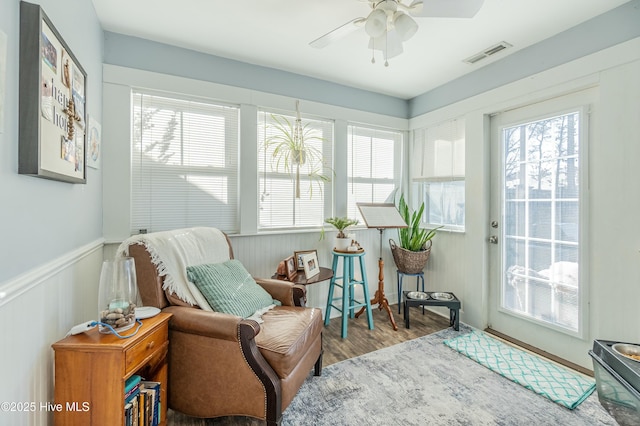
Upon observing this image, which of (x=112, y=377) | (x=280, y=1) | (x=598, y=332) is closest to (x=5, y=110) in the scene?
(x=112, y=377)

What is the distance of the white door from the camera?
231 centimetres

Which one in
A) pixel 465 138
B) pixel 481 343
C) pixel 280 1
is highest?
pixel 280 1

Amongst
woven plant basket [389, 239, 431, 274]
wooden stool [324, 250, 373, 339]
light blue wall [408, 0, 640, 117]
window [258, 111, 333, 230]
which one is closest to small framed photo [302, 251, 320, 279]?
wooden stool [324, 250, 373, 339]

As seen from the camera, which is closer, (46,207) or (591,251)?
(46,207)

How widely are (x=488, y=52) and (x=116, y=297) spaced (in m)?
3.22

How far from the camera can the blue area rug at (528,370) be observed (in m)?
1.95

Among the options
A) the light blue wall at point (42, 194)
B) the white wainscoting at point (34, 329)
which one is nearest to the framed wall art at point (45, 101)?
the light blue wall at point (42, 194)

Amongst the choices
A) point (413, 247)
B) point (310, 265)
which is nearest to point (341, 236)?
point (310, 265)

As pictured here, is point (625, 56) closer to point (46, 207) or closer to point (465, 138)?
point (465, 138)

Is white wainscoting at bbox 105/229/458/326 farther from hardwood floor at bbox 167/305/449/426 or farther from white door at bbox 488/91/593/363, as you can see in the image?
white door at bbox 488/91/593/363

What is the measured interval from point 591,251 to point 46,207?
131 inches

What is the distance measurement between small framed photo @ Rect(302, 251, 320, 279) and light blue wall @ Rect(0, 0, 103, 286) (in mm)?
1583

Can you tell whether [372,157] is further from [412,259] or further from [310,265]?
[310,265]

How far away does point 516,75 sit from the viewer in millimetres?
2621
